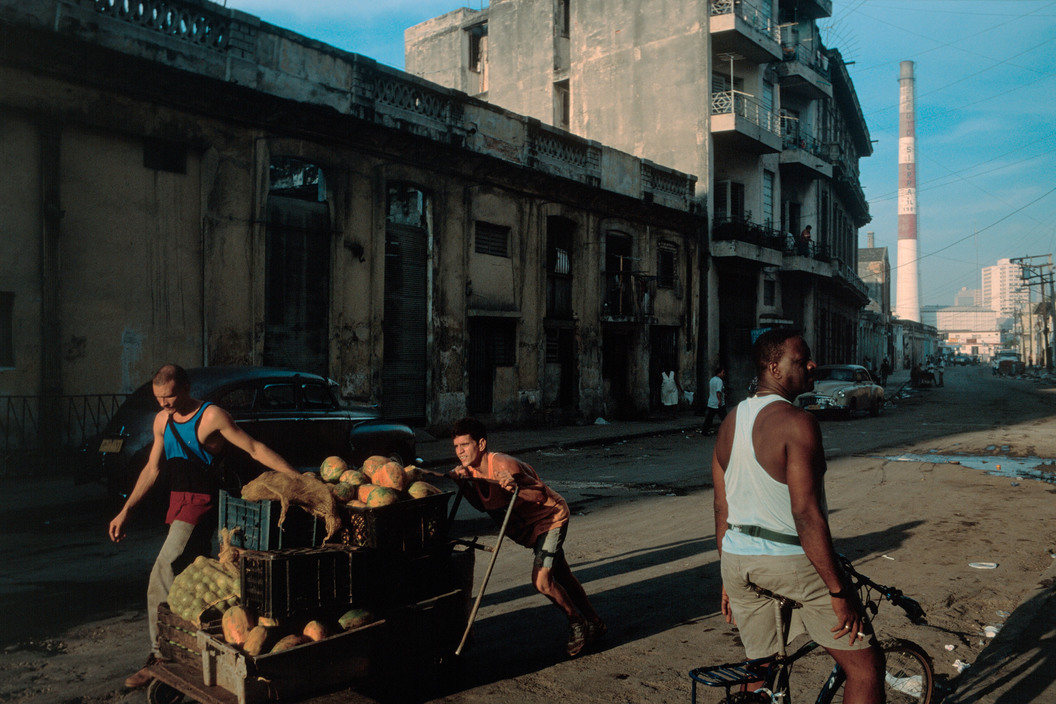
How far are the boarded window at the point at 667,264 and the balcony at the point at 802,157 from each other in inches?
297

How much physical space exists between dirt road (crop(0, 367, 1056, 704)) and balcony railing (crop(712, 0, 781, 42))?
1955 cm

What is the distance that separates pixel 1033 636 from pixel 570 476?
7.81m

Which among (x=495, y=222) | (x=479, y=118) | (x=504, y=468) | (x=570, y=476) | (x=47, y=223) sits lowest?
(x=570, y=476)

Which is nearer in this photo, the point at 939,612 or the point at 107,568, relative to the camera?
the point at 939,612

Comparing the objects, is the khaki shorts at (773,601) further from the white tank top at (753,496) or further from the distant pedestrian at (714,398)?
the distant pedestrian at (714,398)

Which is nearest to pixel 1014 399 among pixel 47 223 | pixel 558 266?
pixel 558 266

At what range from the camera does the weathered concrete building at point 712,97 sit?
27.3 m

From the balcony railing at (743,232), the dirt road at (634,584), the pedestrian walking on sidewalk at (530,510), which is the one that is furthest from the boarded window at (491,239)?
the pedestrian walking on sidewalk at (530,510)

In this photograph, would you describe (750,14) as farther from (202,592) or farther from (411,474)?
(202,592)

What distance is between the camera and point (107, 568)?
673 cm

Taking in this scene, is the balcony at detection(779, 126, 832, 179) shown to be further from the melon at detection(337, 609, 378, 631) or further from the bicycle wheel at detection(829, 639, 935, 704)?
the melon at detection(337, 609, 378, 631)

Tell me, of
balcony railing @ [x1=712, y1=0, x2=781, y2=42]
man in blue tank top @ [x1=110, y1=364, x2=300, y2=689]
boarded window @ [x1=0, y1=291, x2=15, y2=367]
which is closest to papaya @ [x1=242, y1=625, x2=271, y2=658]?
man in blue tank top @ [x1=110, y1=364, x2=300, y2=689]

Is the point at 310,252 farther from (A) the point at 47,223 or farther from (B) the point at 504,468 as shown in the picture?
(B) the point at 504,468

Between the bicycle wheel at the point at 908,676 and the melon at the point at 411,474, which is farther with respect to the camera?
the melon at the point at 411,474
